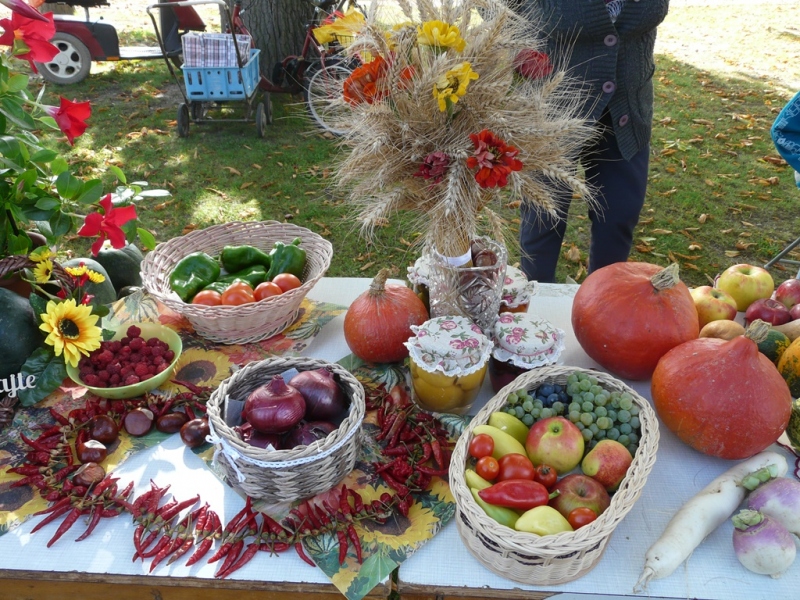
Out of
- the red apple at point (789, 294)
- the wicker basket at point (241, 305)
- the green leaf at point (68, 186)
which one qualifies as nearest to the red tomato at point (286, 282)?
the wicker basket at point (241, 305)

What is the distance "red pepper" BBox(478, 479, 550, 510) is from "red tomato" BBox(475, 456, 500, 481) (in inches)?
1.8

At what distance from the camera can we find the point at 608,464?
50.4 inches

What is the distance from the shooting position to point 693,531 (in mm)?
1260

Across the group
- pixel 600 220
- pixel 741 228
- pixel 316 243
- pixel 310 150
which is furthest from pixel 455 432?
pixel 310 150

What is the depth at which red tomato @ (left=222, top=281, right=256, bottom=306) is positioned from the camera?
185 centimetres

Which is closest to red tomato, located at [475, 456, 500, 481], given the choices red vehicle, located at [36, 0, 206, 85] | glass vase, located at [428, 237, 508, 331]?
glass vase, located at [428, 237, 508, 331]

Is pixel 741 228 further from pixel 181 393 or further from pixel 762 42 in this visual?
pixel 762 42

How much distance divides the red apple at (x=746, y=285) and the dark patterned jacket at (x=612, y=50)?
663 mm

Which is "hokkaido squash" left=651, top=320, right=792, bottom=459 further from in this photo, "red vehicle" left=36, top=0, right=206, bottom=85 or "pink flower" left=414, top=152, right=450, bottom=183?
"red vehicle" left=36, top=0, right=206, bottom=85

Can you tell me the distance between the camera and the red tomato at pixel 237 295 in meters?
1.85

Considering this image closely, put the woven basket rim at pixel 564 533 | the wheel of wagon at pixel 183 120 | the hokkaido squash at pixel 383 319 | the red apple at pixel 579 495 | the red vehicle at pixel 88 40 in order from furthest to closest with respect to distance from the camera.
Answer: the red vehicle at pixel 88 40 < the wheel of wagon at pixel 183 120 < the hokkaido squash at pixel 383 319 < the red apple at pixel 579 495 < the woven basket rim at pixel 564 533

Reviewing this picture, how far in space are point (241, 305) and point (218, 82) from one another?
13.2 feet

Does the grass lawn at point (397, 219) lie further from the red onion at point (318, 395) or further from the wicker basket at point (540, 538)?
the wicker basket at point (540, 538)

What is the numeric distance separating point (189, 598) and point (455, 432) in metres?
0.73
